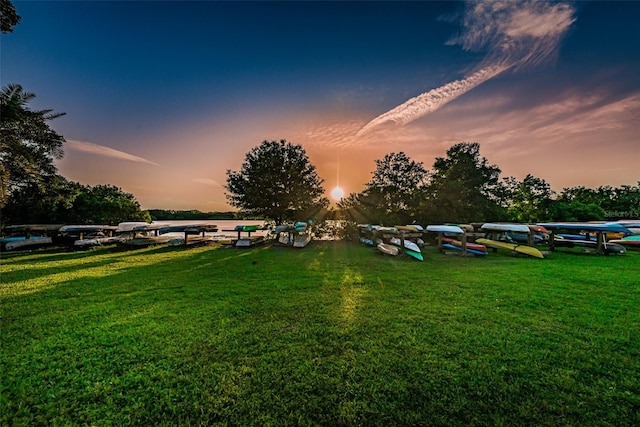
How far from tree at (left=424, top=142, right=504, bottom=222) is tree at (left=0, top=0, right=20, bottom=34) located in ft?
71.9

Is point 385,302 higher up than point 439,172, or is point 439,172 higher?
point 439,172

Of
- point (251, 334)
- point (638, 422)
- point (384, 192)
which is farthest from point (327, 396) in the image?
point (384, 192)

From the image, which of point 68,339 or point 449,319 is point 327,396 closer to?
point 449,319

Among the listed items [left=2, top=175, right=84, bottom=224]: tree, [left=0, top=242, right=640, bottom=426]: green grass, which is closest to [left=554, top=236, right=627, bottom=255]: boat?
[left=0, top=242, right=640, bottom=426]: green grass

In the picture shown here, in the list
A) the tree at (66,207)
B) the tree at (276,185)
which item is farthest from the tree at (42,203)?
the tree at (276,185)

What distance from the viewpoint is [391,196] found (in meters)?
22.8

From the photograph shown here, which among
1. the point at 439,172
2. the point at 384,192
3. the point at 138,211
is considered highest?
the point at 439,172

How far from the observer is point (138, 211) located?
26312 millimetres

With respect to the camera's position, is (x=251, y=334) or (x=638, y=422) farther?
(x=251, y=334)

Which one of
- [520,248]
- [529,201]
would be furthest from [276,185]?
[529,201]

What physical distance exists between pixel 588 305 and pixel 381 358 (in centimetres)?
525

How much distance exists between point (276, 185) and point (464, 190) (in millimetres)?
15588

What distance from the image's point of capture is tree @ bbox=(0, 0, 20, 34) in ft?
14.9

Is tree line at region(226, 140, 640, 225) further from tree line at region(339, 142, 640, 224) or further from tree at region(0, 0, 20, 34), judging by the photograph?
tree at region(0, 0, 20, 34)
